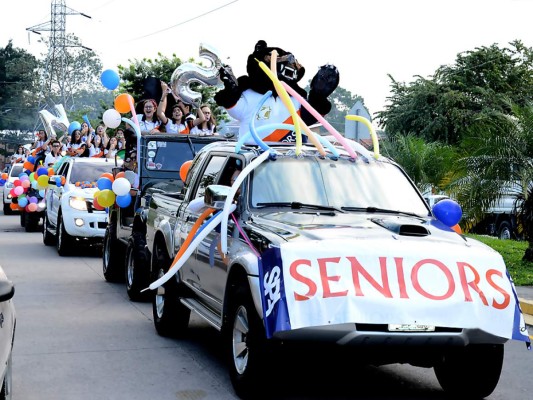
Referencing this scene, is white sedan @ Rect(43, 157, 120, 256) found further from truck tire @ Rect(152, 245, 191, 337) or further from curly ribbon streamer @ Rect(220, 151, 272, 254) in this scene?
curly ribbon streamer @ Rect(220, 151, 272, 254)

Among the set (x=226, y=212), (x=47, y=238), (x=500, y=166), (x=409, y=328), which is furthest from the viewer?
(x=47, y=238)

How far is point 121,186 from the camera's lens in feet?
41.2

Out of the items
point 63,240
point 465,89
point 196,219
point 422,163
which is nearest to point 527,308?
point 196,219

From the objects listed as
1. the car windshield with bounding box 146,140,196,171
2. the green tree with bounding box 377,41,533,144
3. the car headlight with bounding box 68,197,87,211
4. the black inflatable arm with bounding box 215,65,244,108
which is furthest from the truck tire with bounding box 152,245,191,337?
the green tree with bounding box 377,41,533,144

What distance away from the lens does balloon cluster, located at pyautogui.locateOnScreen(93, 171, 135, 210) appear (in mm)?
12602

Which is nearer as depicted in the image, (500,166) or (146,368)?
(146,368)

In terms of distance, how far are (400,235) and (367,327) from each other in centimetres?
89

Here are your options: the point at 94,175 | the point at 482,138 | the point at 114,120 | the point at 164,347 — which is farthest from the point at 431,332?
the point at 94,175

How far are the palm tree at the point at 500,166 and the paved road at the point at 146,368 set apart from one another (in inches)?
268

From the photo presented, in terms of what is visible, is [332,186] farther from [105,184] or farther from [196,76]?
[196,76]

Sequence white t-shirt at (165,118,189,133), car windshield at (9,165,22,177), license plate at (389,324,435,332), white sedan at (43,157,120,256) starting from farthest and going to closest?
car windshield at (9,165,22,177)
white sedan at (43,157,120,256)
white t-shirt at (165,118,189,133)
license plate at (389,324,435,332)

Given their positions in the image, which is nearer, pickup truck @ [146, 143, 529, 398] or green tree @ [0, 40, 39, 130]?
pickup truck @ [146, 143, 529, 398]

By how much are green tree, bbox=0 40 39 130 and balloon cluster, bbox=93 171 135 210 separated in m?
80.0

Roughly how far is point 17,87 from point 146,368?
3490 inches
